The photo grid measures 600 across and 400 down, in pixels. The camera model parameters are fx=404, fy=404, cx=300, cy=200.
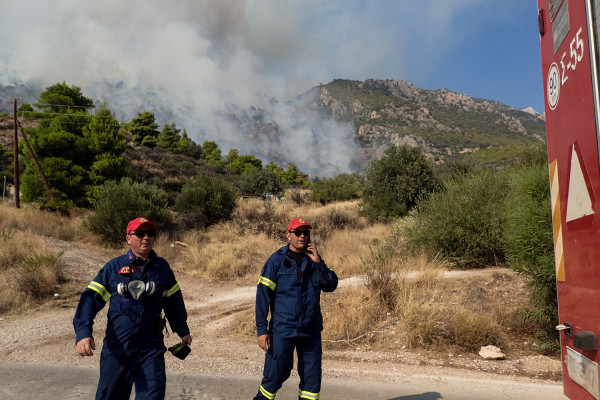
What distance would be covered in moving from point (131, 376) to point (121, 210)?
14.9m

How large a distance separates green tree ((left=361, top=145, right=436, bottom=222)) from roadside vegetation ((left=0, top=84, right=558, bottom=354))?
7 centimetres

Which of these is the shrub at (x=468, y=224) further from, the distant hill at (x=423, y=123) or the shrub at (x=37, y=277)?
the distant hill at (x=423, y=123)

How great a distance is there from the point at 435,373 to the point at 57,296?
27.1 ft

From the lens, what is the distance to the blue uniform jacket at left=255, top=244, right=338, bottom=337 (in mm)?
3225

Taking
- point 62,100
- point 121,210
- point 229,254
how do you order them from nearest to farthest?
1. point 229,254
2. point 121,210
3. point 62,100

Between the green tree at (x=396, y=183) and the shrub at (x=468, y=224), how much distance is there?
879cm

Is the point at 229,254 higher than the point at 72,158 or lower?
lower

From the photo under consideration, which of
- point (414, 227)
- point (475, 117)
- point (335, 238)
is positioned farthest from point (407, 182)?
point (475, 117)

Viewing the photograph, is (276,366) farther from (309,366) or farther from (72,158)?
(72,158)

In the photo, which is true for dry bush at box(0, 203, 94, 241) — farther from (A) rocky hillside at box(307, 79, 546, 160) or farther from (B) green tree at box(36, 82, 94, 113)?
(A) rocky hillside at box(307, 79, 546, 160)

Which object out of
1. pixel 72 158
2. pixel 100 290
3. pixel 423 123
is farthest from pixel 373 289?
pixel 423 123

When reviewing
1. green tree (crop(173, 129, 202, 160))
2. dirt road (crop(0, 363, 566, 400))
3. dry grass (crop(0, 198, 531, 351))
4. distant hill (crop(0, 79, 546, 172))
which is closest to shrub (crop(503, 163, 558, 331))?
dry grass (crop(0, 198, 531, 351))

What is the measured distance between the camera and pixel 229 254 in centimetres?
1342

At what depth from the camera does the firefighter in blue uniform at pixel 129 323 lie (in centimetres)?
276
